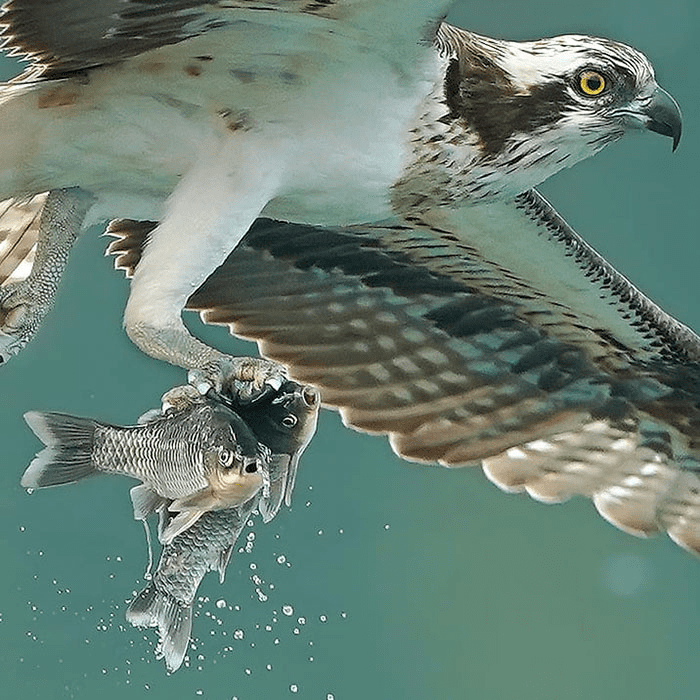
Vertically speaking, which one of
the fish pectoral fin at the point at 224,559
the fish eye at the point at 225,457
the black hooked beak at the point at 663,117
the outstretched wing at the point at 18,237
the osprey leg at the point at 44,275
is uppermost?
the fish eye at the point at 225,457

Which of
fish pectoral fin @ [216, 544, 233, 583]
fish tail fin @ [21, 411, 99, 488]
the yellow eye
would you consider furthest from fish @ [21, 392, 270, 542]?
the yellow eye

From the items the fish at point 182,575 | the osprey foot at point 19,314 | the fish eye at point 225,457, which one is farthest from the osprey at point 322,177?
the fish at point 182,575

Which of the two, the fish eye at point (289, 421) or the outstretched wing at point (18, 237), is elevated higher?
the fish eye at point (289, 421)

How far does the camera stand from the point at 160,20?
7.92 ft

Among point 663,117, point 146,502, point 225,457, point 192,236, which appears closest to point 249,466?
point 225,457

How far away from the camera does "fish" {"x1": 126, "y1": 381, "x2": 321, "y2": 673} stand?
2.13 metres

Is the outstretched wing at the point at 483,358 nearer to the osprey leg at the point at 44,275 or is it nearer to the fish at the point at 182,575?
the osprey leg at the point at 44,275

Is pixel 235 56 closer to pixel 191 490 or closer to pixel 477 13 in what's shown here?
pixel 191 490

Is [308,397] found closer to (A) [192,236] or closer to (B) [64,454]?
(B) [64,454]

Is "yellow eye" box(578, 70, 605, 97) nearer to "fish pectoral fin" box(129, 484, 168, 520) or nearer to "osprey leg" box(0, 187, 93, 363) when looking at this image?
"osprey leg" box(0, 187, 93, 363)

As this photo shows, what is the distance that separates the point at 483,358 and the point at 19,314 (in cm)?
119

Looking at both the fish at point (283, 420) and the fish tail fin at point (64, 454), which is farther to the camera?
the fish tail fin at point (64, 454)

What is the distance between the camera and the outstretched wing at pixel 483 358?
329cm

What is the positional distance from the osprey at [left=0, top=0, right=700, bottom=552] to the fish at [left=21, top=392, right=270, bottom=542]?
8 centimetres
